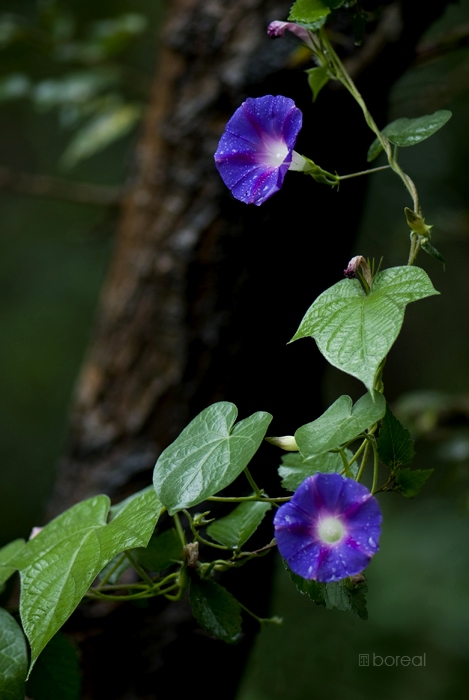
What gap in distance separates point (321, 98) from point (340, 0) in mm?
331

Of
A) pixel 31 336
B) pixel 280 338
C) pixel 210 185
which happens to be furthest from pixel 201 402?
pixel 31 336

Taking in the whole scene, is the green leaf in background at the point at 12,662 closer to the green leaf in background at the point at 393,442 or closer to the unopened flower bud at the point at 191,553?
the unopened flower bud at the point at 191,553

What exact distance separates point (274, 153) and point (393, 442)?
221mm

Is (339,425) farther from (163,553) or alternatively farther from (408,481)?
(163,553)

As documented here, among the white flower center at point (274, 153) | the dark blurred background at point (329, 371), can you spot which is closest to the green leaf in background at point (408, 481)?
the white flower center at point (274, 153)

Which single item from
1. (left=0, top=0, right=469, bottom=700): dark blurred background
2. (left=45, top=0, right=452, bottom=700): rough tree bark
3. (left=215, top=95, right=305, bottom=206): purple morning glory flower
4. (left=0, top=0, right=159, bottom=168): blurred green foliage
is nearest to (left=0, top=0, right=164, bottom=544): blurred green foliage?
(left=0, top=0, right=469, bottom=700): dark blurred background

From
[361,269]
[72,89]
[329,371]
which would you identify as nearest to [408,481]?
[361,269]

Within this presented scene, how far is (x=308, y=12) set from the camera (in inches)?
19.7

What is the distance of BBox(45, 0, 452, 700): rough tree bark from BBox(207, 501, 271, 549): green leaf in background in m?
0.23

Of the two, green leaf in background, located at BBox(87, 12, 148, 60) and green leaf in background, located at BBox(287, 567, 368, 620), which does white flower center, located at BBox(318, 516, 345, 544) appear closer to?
green leaf in background, located at BBox(287, 567, 368, 620)

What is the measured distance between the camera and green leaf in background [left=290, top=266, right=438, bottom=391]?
1.20 feet

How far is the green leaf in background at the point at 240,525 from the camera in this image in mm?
497

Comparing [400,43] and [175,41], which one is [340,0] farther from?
[175,41]

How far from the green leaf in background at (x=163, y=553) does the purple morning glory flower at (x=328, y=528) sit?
0.21 meters
